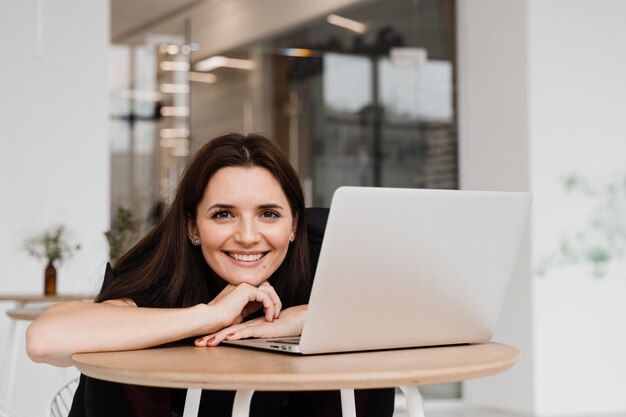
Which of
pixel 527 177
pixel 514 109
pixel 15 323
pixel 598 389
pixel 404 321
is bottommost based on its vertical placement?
pixel 598 389

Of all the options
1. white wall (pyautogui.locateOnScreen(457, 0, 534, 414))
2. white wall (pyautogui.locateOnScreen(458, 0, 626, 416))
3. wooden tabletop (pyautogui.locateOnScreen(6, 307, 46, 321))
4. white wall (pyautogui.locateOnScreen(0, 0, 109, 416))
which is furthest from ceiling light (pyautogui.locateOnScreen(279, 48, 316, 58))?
wooden tabletop (pyautogui.locateOnScreen(6, 307, 46, 321))

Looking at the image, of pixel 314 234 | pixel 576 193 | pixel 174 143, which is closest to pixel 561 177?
pixel 576 193

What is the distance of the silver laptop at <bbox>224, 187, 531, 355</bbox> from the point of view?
1.30 meters

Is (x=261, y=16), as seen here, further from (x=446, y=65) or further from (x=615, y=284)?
(x=615, y=284)

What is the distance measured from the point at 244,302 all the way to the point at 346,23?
171 inches

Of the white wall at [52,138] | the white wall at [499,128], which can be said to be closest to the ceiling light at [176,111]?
the white wall at [52,138]

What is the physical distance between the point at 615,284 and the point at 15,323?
3.17 m

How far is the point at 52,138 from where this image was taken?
4.80m

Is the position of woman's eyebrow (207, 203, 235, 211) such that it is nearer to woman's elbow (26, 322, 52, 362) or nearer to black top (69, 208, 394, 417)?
black top (69, 208, 394, 417)

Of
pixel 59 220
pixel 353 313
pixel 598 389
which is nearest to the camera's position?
pixel 353 313

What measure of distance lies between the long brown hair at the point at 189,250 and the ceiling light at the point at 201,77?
4.07 metres

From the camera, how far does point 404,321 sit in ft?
4.78

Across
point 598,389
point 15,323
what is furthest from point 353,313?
point 598,389

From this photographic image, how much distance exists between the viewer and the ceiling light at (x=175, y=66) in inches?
227
